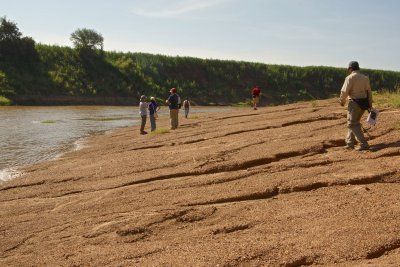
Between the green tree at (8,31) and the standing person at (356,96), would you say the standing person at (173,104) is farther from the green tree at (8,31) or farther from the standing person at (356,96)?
the green tree at (8,31)

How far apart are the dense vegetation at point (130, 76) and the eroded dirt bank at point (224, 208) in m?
38.4

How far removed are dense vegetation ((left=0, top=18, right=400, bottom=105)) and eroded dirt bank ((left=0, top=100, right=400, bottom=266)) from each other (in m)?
38.4

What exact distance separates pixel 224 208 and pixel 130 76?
52.3 metres

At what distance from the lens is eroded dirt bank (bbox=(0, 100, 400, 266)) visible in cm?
536

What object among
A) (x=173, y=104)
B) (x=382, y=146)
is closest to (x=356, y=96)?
(x=382, y=146)

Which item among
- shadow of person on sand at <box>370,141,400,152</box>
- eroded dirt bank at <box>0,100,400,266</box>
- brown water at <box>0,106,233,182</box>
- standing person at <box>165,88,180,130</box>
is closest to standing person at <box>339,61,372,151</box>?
shadow of person on sand at <box>370,141,400,152</box>

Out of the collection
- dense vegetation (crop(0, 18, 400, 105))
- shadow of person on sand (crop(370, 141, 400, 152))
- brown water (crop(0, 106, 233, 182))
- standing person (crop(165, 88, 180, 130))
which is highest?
dense vegetation (crop(0, 18, 400, 105))

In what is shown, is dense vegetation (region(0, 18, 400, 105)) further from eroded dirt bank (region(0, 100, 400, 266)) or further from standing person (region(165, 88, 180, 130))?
eroded dirt bank (region(0, 100, 400, 266))

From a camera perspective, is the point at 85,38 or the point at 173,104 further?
the point at 85,38

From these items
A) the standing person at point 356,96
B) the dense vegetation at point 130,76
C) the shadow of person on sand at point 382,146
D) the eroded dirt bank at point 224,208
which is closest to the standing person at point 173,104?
the eroded dirt bank at point 224,208

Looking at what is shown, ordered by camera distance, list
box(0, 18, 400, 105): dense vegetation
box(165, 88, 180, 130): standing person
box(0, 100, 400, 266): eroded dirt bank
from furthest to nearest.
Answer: box(0, 18, 400, 105): dense vegetation
box(165, 88, 180, 130): standing person
box(0, 100, 400, 266): eroded dirt bank

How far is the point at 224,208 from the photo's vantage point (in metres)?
6.89

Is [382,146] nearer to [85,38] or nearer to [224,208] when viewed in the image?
[224,208]

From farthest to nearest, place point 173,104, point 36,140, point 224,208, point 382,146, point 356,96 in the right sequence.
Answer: point 173,104 → point 36,140 → point 356,96 → point 382,146 → point 224,208
